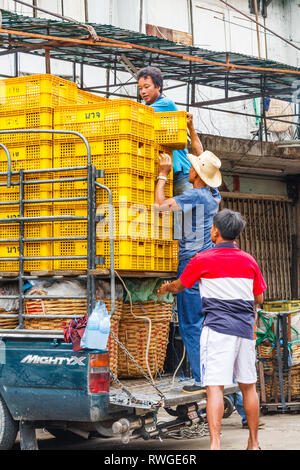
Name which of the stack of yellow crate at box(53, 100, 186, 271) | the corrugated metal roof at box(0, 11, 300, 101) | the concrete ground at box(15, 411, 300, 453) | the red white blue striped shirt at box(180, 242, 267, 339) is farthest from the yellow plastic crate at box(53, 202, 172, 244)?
the corrugated metal roof at box(0, 11, 300, 101)

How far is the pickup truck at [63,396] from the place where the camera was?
567 centimetres

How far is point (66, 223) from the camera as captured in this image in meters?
6.24

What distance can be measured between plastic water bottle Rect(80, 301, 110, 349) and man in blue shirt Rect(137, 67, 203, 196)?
1772 mm

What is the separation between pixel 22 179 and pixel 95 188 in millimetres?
692

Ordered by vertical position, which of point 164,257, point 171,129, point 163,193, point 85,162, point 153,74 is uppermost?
point 153,74

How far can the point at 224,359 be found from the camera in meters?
5.44

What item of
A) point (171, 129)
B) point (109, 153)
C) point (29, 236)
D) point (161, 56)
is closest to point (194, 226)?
point (171, 129)

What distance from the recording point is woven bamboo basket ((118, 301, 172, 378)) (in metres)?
6.87

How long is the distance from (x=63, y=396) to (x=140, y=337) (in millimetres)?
1310

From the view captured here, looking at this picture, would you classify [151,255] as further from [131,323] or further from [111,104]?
[111,104]

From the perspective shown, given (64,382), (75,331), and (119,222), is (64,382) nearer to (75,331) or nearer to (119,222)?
(75,331)

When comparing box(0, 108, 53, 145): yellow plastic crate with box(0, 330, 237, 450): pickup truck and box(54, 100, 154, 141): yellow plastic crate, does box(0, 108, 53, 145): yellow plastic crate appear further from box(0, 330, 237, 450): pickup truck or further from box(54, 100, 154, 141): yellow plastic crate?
box(0, 330, 237, 450): pickup truck

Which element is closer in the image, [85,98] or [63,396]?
[63,396]
